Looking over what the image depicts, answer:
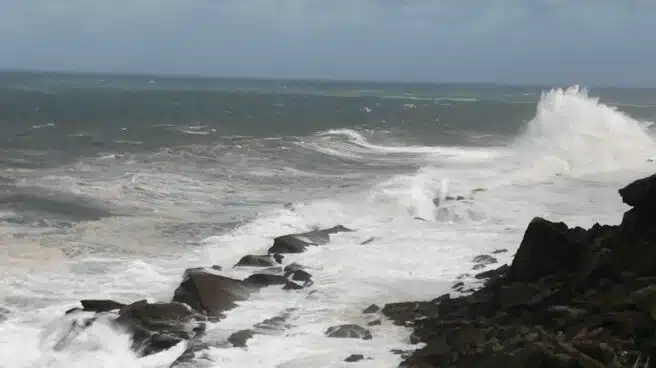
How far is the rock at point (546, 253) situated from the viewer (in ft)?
44.2

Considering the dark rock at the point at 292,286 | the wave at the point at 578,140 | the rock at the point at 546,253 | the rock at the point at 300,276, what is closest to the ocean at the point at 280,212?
the wave at the point at 578,140

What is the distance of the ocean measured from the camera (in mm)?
13115

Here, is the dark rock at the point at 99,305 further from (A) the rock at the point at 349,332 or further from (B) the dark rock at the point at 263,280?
(A) the rock at the point at 349,332

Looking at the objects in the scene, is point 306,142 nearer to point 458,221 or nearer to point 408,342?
point 458,221

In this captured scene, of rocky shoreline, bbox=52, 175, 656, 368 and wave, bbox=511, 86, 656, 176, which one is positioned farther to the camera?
wave, bbox=511, 86, 656, 176

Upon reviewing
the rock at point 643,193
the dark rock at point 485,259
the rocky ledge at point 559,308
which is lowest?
the dark rock at point 485,259

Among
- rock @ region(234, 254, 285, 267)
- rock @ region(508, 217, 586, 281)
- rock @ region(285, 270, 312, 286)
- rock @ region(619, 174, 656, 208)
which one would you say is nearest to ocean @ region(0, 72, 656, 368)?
rock @ region(285, 270, 312, 286)

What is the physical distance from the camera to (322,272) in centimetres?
1648

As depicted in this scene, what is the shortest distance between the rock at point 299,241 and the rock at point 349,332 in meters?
5.32

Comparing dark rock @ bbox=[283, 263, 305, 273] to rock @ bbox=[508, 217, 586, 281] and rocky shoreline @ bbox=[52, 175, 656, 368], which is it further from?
rock @ bbox=[508, 217, 586, 281]

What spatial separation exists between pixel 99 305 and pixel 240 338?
2.79 m

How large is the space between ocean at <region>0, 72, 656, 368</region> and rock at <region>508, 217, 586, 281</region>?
5.92ft

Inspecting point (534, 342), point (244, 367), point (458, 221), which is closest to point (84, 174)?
point (458, 221)

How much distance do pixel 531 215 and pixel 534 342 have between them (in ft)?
42.6
